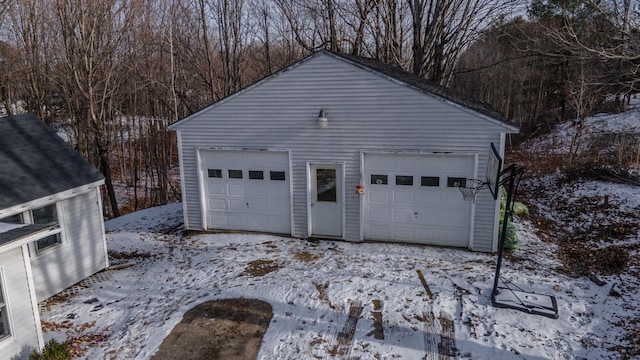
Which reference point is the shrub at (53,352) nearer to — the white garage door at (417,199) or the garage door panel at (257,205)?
the garage door panel at (257,205)

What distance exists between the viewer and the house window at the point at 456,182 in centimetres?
982

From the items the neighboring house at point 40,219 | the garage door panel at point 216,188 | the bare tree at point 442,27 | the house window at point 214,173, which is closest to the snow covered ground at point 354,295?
the neighboring house at point 40,219

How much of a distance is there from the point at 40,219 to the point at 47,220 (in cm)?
16

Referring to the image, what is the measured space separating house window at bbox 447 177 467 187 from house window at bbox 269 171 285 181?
429 cm

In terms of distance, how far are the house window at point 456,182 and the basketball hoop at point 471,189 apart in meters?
0.06

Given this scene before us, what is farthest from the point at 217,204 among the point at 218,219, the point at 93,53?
the point at 93,53

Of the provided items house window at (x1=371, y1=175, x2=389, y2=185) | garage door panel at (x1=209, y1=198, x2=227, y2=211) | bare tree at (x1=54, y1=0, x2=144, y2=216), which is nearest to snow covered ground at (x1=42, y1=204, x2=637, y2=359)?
garage door panel at (x1=209, y1=198, x2=227, y2=211)

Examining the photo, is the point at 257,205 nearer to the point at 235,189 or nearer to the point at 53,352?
the point at 235,189

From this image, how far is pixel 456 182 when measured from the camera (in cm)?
987

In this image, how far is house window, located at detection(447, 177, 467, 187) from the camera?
32.2 feet

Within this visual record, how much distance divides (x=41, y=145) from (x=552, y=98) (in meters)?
34.8

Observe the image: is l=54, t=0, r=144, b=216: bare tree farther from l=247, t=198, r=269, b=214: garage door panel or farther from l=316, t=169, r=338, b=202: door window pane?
l=316, t=169, r=338, b=202: door window pane

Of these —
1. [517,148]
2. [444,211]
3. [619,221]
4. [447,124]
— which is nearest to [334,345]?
[444,211]

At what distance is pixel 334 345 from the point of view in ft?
21.1
